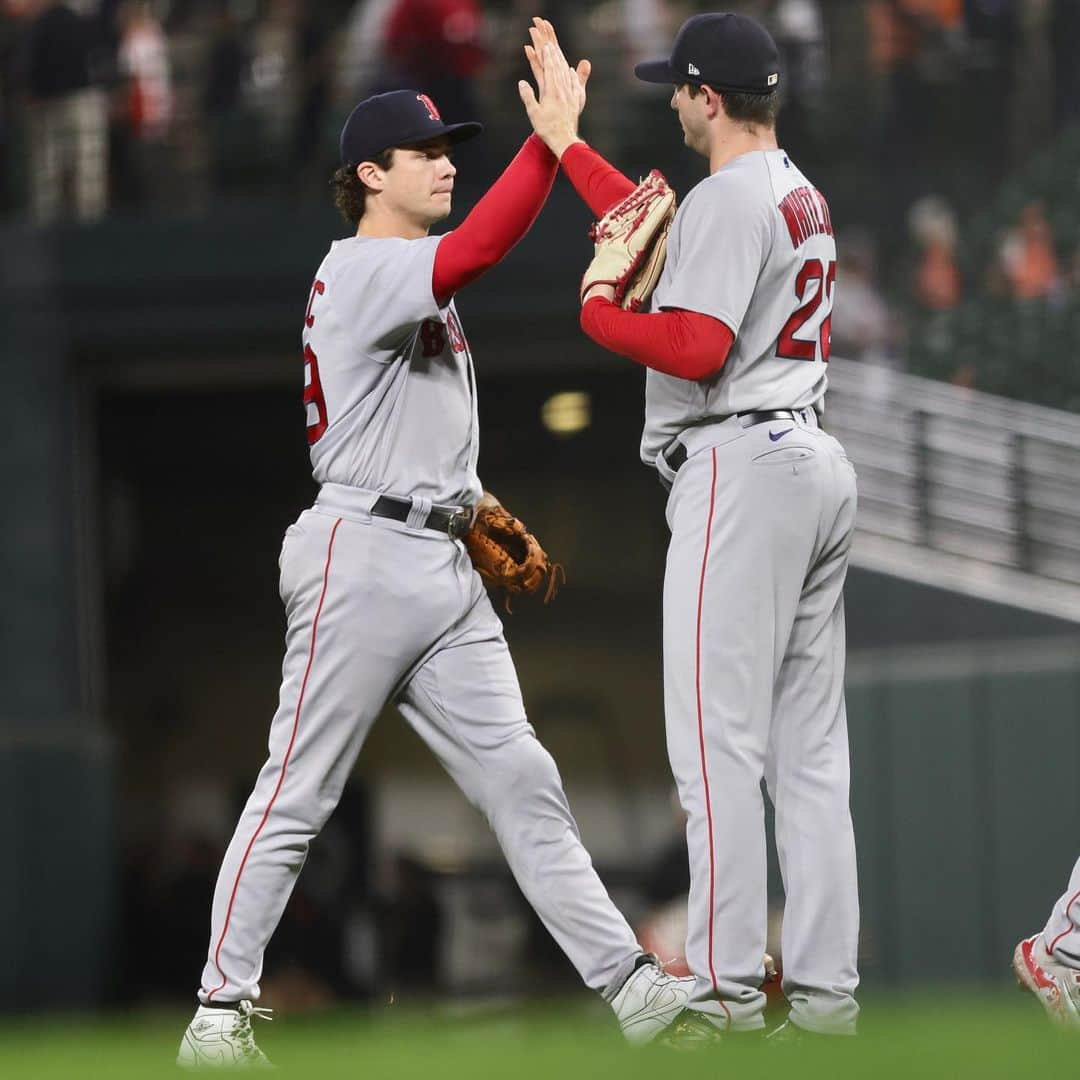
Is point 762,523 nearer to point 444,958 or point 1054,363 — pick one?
point 1054,363

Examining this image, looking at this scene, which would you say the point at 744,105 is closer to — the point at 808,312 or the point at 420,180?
the point at 808,312

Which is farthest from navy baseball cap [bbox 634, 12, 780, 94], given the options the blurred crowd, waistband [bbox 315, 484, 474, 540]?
the blurred crowd

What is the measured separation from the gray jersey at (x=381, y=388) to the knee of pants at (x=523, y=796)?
0.50 meters

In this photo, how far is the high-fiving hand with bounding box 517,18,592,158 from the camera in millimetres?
3539

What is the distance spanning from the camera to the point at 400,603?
3527 millimetres

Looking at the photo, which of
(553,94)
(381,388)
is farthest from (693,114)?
(381,388)

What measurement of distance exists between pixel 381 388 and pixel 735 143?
2.59 feet

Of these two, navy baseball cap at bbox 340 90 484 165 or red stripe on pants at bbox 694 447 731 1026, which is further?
navy baseball cap at bbox 340 90 484 165

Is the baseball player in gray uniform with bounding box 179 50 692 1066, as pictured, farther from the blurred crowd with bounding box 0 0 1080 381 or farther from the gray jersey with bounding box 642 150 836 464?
the blurred crowd with bounding box 0 0 1080 381

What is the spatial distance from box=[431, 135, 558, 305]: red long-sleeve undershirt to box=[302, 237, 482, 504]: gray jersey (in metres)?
0.07

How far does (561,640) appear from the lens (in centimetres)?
1160

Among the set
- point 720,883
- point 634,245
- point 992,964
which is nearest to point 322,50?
point 992,964

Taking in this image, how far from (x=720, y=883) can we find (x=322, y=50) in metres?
7.55

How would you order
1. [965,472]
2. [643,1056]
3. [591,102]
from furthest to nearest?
[591,102]
[965,472]
[643,1056]
